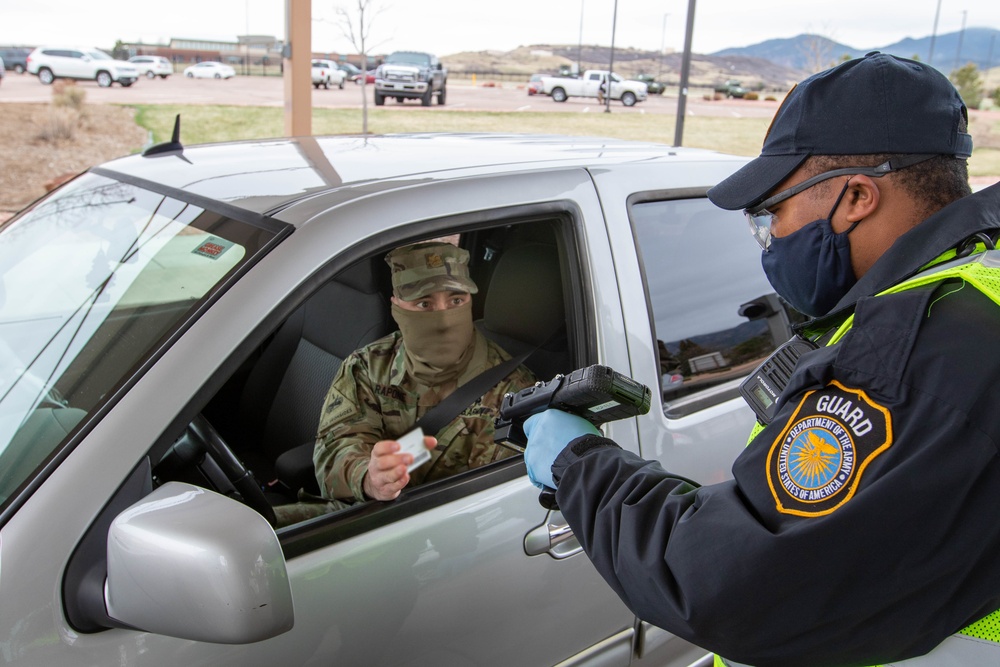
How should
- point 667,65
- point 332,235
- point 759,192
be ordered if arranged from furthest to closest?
1. point 667,65
2. point 332,235
3. point 759,192

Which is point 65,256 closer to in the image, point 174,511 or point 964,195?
point 174,511

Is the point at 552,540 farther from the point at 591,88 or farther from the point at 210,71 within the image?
the point at 210,71

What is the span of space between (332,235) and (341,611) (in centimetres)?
70

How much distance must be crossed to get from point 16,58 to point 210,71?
24.5ft

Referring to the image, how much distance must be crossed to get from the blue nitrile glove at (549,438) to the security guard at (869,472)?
0.35 ft

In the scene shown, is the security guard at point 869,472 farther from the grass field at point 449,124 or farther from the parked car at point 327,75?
the parked car at point 327,75

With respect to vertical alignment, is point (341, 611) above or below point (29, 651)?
below

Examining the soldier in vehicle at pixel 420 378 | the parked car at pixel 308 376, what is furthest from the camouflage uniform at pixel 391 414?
the parked car at pixel 308 376

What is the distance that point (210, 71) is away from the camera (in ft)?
118

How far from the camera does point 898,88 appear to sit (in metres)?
1.25

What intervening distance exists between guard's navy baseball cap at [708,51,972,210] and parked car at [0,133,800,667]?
75cm

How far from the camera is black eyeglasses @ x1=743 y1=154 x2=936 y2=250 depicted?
1236 mm

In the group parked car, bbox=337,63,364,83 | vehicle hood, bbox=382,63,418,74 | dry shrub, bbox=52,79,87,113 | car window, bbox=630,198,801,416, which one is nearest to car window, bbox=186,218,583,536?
car window, bbox=630,198,801,416

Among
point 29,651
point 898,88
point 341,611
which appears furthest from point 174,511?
point 898,88
